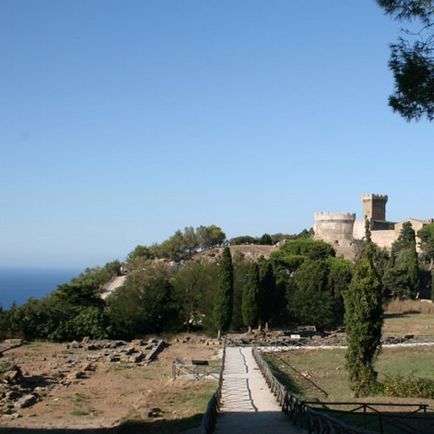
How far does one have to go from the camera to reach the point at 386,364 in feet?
101

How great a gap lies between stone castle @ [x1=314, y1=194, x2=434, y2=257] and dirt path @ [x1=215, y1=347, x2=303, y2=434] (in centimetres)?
6002

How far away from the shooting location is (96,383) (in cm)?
2695

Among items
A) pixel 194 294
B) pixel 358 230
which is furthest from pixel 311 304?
pixel 358 230

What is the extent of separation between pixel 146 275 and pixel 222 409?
30.5 meters

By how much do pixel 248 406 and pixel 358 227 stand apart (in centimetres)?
7793

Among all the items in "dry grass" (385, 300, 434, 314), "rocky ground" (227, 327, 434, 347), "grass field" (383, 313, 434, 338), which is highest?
"dry grass" (385, 300, 434, 314)

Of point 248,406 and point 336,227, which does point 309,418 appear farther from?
point 336,227

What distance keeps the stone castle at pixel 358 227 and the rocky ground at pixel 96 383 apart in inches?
1946

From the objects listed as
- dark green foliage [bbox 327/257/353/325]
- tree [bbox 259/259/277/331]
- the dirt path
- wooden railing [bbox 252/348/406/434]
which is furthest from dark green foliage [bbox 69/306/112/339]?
wooden railing [bbox 252/348/406/434]

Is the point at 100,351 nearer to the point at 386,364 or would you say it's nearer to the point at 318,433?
the point at 386,364

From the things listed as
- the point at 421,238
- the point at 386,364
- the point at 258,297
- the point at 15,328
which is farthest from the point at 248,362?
the point at 421,238

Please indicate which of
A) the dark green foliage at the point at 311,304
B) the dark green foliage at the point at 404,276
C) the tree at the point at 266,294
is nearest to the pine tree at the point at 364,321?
the tree at the point at 266,294

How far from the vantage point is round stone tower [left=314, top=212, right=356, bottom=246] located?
296ft

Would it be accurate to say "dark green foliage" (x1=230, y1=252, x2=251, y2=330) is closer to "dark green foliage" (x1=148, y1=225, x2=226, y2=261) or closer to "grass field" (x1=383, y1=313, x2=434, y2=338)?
"grass field" (x1=383, y1=313, x2=434, y2=338)
